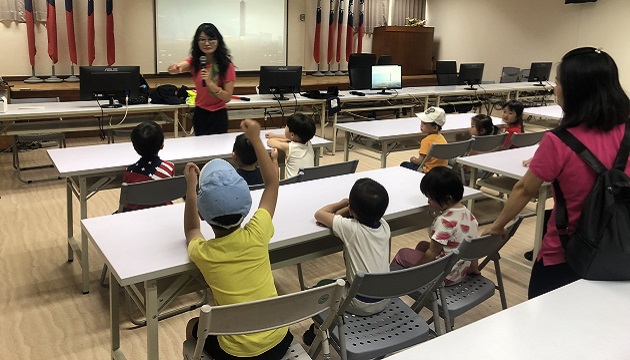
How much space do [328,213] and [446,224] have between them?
0.54 metres

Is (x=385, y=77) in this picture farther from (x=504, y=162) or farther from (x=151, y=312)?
(x=151, y=312)

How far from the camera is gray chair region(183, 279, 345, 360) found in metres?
1.40

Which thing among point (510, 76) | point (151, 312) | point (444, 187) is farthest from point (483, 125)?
point (510, 76)

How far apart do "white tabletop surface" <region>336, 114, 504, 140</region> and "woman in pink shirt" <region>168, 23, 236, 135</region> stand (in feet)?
4.14

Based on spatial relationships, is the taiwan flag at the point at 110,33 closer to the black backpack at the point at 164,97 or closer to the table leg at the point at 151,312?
the black backpack at the point at 164,97

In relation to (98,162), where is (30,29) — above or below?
above

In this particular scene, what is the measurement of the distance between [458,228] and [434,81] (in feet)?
29.8

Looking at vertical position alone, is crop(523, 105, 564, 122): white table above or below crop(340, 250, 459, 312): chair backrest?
above

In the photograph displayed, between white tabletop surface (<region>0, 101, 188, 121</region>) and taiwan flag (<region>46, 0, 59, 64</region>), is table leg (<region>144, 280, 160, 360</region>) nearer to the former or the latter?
white tabletop surface (<region>0, 101, 188, 121</region>)

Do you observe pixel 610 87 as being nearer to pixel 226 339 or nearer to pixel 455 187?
pixel 455 187

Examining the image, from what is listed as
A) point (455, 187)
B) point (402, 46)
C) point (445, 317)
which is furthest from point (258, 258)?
point (402, 46)

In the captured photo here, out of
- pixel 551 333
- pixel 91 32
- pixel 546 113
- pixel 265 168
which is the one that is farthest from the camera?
pixel 91 32

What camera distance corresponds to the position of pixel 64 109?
484 centimetres

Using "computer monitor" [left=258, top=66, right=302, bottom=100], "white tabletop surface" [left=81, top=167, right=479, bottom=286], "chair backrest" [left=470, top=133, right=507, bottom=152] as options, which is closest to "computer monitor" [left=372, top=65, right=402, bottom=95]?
"computer monitor" [left=258, top=66, right=302, bottom=100]
